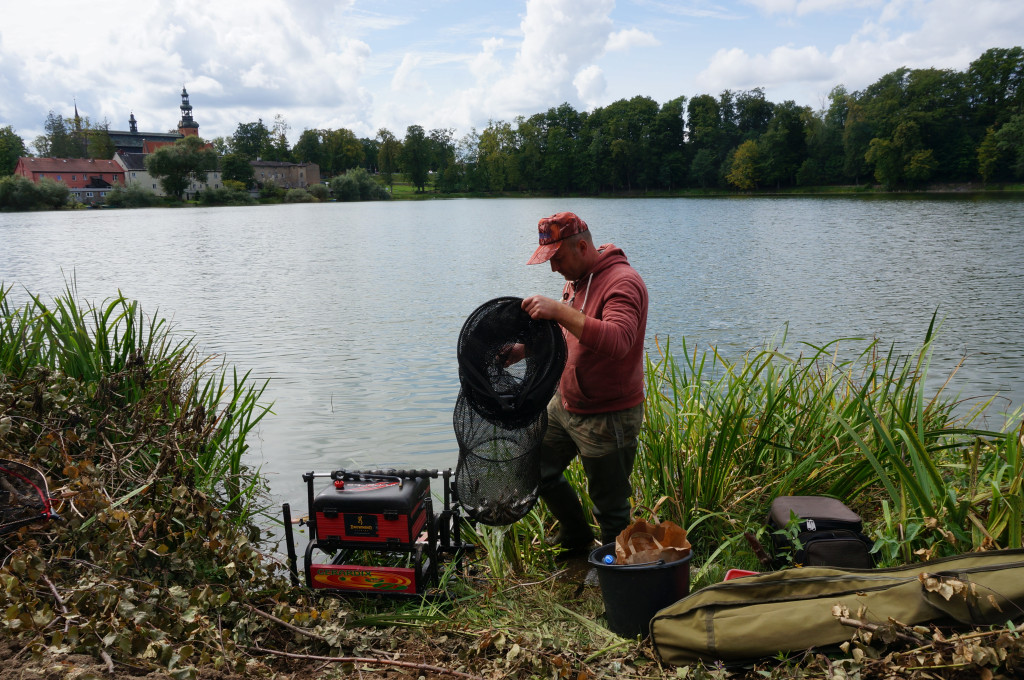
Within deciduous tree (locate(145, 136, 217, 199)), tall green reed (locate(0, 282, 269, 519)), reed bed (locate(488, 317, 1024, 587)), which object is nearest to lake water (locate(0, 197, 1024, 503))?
tall green reed (locate(0, 282, 269, 519))

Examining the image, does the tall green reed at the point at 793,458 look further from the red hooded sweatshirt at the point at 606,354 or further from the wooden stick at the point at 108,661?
the wooden stick at the point at 108,661

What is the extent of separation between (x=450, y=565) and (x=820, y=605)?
206 centimetres

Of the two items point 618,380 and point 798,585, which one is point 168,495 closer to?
point 618,380

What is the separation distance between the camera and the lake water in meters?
9.60

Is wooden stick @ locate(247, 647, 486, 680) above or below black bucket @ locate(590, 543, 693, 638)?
below

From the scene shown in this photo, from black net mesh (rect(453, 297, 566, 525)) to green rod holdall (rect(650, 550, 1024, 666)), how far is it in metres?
1.08

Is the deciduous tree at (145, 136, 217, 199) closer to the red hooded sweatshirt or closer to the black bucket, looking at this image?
the red hooded sweatshirt

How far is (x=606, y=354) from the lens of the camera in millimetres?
3377

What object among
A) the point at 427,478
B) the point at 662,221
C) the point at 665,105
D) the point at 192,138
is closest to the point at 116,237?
the point at 662,221

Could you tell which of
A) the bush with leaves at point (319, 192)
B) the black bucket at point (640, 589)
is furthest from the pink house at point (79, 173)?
the black bucket at point (640, 589)

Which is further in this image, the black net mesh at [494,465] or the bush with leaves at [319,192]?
the bush with leaves at [319,192]

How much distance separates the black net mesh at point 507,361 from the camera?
361 centimetres

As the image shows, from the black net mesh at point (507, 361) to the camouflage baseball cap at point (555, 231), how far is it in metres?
0.30

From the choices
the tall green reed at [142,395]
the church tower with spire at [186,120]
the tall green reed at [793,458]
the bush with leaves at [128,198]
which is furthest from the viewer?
the church tower with spire at [186,120]
